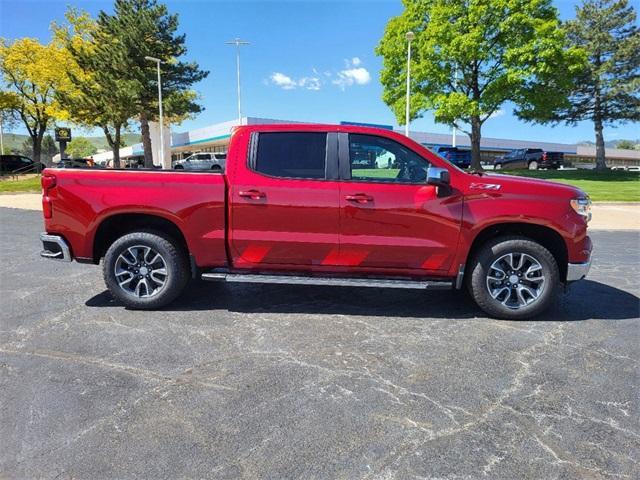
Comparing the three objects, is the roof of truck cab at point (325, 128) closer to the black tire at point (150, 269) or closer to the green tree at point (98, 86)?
the black tire at point (150, 269)

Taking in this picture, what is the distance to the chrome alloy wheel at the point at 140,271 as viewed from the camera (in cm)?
477

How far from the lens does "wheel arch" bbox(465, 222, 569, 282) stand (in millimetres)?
4609

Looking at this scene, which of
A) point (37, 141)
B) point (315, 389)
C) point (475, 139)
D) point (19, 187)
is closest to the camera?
point (315, 389)

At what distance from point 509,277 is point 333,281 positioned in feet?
5.81

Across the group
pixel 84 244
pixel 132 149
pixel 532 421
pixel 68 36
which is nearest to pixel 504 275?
pixel 532 421

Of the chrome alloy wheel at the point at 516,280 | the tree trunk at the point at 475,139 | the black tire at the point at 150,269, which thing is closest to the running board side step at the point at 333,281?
the black tire at the point at 150,269

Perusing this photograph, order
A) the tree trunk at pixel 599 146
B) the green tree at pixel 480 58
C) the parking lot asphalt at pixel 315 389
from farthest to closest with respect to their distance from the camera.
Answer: the tree trunk at pixel 599 146
the green tree at pixel 480 58
the parking lot asphalt at pixel 315 389

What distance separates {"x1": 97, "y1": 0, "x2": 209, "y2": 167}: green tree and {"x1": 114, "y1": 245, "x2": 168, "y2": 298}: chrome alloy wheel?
3162 cm

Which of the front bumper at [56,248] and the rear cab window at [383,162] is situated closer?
the rear cab window at [383,162]

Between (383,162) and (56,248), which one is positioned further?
(56,248)

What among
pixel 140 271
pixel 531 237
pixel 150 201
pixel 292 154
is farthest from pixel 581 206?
pixel 140 271

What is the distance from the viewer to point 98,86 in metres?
34.9

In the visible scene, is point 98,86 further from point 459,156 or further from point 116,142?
point 459,156

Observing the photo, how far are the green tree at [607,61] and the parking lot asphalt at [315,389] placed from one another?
36.7m
